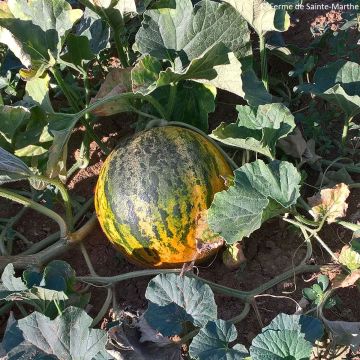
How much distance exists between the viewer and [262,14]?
217cm

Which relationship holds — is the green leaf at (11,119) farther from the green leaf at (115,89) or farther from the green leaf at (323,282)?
the green leaf at (323,282)

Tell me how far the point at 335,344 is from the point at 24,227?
1.25 m

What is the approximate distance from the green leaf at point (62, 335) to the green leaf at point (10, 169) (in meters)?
0.44

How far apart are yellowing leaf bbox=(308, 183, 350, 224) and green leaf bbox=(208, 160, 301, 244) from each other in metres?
0.19

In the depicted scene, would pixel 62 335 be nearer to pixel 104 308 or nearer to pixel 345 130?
pixel 104 308

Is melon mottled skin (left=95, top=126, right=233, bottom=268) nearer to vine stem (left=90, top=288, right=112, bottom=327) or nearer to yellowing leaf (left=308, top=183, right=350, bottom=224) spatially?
vine stem (left=90, top=288, right=112, bottom=327)

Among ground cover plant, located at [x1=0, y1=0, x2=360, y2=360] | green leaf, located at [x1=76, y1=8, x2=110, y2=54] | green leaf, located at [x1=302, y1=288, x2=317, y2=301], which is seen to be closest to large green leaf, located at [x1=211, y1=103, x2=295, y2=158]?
ground cover plant, located at [x1=0, y1=0, x2=360, y2=360]

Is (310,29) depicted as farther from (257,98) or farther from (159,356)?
(159,356)

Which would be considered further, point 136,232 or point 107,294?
point 107,294

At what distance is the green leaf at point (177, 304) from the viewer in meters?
1.69

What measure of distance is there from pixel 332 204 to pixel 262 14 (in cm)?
66

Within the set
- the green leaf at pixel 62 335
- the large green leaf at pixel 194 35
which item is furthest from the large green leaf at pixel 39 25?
the green leaf at pixel 62 335

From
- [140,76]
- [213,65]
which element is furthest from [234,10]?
[140,76]

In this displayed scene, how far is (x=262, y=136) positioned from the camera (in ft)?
6.50
